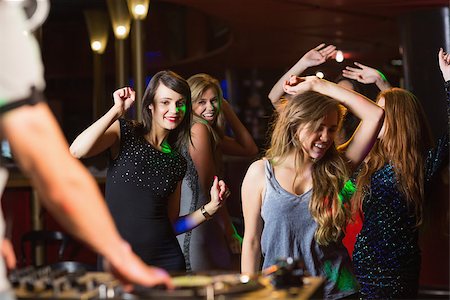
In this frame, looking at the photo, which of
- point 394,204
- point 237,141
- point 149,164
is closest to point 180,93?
point 149,164

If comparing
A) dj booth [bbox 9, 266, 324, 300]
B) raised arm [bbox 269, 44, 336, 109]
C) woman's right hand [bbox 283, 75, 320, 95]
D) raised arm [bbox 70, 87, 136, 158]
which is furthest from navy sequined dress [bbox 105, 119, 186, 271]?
dj booth [bbox 9, 266, 324, 300]

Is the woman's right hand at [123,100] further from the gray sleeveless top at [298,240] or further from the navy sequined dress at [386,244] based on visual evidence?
the navy sequined dress at [386,244]

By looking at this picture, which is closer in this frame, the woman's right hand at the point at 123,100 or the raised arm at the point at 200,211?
the woman's right hand at the point at 123,100

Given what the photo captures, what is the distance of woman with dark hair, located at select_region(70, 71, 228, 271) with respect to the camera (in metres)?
3.12

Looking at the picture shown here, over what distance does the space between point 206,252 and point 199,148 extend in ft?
1.56

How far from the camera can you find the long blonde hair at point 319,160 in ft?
9.34

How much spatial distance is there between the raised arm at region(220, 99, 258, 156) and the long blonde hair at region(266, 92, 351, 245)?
1.51 meters

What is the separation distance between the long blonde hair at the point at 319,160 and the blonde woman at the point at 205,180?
0.75 meters

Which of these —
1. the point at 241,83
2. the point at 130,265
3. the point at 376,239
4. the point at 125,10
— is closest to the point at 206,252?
the point at 376,239

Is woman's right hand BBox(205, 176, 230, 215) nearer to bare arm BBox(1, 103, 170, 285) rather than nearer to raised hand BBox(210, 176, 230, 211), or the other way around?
raised hand BBox(210, 176, 230, 211)

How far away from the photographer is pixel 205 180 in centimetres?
384

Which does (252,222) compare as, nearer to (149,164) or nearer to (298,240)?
(298,240)

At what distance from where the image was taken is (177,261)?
3262 mm

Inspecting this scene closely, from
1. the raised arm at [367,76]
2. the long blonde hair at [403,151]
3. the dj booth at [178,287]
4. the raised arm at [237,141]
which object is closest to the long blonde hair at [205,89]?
the raised arm at [237,141]
